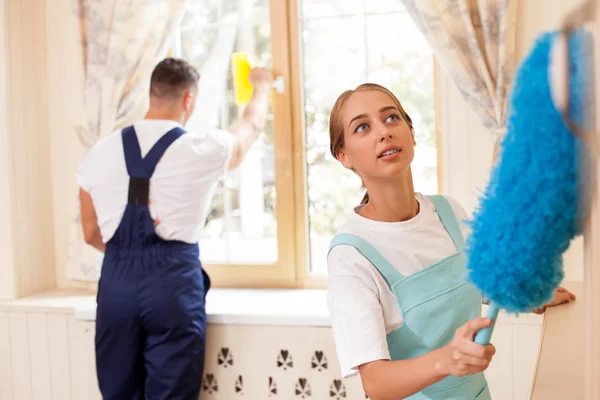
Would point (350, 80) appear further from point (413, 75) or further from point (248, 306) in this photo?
point (248, 306)

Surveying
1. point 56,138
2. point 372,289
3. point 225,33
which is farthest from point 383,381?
point 56,138

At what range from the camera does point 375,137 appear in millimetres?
1400

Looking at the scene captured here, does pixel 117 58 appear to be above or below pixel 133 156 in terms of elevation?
above

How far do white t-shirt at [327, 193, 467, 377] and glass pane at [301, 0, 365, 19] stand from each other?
1606 mm

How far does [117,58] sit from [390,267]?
208 centimetres

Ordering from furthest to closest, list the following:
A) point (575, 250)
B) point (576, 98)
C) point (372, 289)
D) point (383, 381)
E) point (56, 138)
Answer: point (56, 138)
point (575, 250)
point (372, 289)
point (383, 381)
point (576, 98)

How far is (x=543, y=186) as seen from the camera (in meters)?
0.68

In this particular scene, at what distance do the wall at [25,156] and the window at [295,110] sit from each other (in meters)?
0.70

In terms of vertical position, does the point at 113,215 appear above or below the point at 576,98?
below

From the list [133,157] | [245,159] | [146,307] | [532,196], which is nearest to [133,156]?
[133,157]

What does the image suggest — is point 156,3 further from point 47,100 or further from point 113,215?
point 113,215

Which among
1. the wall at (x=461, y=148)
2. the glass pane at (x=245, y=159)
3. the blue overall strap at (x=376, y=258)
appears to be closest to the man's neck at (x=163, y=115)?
the glass pane at (x=245, y=159)

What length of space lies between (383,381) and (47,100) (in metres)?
2.63

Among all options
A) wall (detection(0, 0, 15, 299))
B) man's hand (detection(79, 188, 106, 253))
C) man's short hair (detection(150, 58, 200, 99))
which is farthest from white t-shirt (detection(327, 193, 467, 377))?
wall (detection(0, 0, 15, 299))
